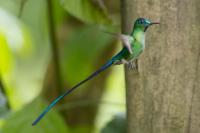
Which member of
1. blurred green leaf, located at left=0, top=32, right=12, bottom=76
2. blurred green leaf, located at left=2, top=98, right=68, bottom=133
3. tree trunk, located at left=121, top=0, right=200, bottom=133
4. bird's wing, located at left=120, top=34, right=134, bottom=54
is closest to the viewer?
bird's wing, located at left=120, top=34, right=134, bottom=54

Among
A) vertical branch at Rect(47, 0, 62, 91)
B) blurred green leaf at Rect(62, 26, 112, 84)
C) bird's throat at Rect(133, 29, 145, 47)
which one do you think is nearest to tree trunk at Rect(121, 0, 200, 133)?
bird's throat at Rect(133, 29, 145, 47)

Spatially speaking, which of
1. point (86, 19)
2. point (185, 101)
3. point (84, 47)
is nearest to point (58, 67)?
point (84, 47)

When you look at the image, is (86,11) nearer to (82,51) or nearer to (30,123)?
(30,123)

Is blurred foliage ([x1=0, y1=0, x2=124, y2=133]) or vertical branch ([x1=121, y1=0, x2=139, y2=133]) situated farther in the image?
blurred foliage ([x1=0, y1=0, x2=124, y2=133])

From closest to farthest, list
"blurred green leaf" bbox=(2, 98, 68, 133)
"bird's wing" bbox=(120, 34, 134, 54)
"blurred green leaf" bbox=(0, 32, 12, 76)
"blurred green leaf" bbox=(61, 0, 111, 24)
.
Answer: "bird's wing" bbox=(120, 34, 134, 54), "blurred green leaf" bbox=(61, 0, 111, 24), "blurred green leaf" bbox=(2, 98, 68, 133), "blurred green leaf" bbox=(0, 32, 12, 76)

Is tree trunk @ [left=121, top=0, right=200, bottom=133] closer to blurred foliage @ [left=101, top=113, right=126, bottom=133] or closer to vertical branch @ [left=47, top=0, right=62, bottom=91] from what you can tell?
blurred foliage @ [left=101, top=113, right=126, bottom=133]

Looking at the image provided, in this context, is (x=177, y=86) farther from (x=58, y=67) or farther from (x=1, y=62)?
(x=1, y=62)

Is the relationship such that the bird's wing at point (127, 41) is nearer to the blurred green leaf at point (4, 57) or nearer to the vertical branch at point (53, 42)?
the vertical branch at point (53, 42)
